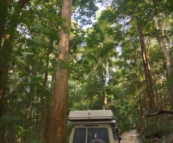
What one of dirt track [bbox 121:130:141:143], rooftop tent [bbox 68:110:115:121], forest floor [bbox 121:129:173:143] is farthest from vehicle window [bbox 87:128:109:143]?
dirt track [bbox 121:130:141:143]

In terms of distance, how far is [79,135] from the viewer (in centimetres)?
500

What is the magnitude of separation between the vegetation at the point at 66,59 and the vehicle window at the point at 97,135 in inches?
55.3

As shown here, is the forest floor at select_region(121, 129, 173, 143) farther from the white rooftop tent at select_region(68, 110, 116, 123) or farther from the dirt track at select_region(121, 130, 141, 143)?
the white rooftop tent at select_region(68, 110, 116, 123)

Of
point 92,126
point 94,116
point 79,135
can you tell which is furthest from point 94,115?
point 79,135

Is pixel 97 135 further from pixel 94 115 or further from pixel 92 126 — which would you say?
pixel 94 115

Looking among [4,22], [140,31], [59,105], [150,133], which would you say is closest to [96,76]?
[140,31]

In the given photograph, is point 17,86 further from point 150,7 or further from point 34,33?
point 150,7

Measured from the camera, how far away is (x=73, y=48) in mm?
14273

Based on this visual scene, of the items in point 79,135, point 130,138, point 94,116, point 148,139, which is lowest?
point 130,138

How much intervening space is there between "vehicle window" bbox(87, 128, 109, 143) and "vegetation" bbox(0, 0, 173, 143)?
4.61 ft

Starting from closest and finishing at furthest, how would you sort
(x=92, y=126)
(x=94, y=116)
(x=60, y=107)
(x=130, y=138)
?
(x=94, y=116)
(x=92, y=126)
(x=60, y=107)
(x=130, y=138)

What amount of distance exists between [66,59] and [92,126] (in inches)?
129

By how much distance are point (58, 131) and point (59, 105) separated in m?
0.82

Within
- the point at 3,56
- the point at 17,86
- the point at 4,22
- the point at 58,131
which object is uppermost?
the point at 4,22
